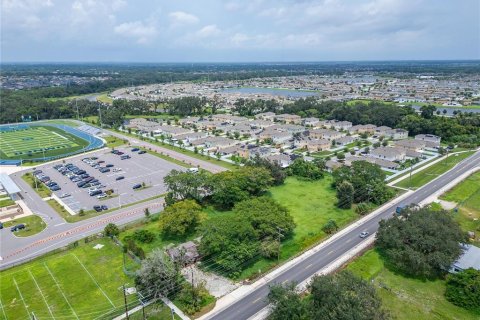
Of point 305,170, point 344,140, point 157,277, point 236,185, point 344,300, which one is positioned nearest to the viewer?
point 344,300

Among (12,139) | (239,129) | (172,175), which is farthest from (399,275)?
(12,139)

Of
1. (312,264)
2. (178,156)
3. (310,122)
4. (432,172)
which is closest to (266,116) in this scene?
(310,122)

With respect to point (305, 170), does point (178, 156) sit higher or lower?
lower

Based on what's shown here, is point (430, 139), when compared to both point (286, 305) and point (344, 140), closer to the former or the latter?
point (344, 140)

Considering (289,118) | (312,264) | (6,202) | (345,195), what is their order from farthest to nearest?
1. (289,118)
2. (6,202)
3. (345,195)
4. (312,264)

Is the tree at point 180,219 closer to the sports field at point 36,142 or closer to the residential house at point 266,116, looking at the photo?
the sports field at point 36,142

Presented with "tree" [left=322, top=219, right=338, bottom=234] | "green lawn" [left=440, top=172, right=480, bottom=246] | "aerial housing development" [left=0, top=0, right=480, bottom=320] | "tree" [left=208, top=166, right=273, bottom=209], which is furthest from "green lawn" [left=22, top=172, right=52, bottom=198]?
"green lawn" [left=440, top=172, right=480, bottom=246]

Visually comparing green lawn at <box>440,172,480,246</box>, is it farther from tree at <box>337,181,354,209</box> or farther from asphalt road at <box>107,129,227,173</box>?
asphalt road at <box>107,129,227,173</box>

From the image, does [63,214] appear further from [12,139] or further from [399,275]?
[12,139]
